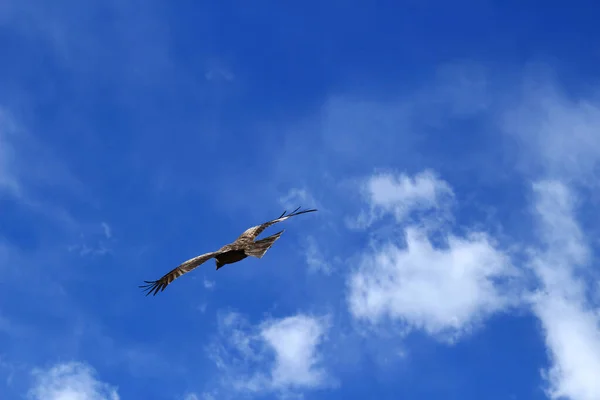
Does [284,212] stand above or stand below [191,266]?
above

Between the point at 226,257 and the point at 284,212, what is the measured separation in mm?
4911

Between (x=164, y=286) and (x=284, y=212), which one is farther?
(x=284, y=212)

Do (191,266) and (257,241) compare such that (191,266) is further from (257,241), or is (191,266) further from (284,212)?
(284,212)

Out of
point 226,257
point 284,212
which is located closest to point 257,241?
point 226,257

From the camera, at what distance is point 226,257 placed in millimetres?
28453

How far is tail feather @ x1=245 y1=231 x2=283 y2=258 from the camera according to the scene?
2667cm

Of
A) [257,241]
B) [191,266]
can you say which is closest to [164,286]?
[191,266]

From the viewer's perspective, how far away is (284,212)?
32.1 meters

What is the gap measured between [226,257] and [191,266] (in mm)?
1636

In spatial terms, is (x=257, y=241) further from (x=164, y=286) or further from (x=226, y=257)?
(x=164, y=286)

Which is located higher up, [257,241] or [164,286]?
[257,241]

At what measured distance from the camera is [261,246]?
2748cm

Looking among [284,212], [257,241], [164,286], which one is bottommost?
[164,286]

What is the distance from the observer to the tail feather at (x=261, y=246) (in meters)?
26.7
